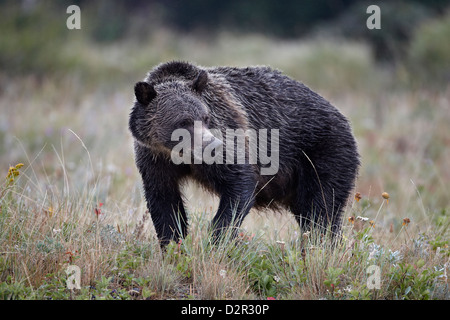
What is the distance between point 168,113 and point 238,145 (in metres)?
0.72

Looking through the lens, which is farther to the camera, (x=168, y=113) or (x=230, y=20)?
(x=230, y=20)

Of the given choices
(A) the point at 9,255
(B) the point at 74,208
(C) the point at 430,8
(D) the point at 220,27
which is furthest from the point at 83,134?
(C) the point at 430,8

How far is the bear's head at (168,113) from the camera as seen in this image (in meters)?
4.94

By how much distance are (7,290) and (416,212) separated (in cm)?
657

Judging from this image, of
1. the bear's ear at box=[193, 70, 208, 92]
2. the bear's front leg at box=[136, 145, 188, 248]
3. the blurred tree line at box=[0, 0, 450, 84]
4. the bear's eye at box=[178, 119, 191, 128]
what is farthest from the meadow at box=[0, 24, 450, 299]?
the blurred tree line at box=[0, 0, 450, 84]

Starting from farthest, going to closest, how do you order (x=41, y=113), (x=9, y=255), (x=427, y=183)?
(x=41, y=113) → (x=427, y=183) → (x=9, y=255)

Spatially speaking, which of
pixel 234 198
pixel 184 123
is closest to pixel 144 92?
pixel 184 123

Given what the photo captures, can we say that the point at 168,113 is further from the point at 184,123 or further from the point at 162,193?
the point at 162,193

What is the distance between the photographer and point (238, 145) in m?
5.21

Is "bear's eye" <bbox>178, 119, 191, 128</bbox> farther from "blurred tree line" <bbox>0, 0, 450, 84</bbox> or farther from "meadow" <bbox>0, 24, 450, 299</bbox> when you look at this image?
"blurred tree line" <bbox>0, 0, 450, 84</bbox>

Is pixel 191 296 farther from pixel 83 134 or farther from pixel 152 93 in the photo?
pixel 83 134

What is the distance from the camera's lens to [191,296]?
4.07 m

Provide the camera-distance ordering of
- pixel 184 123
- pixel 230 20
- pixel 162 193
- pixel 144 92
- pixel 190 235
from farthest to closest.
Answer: pixel 230 20, pixel 162 193, pixel 144 92, pixel 184 123, pixel 190 235
